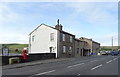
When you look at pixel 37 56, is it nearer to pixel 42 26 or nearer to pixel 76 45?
pixel 42 26

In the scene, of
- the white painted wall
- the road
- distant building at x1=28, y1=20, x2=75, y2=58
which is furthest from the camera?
the white painted wall

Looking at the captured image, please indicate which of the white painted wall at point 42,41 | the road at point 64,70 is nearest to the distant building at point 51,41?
the white painted wall at point 42,41

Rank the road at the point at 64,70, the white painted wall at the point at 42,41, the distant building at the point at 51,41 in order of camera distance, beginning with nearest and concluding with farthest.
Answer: the road at the point at 64,70, the distant building at the point at 51,41, the white painted wall at the point at 42,41

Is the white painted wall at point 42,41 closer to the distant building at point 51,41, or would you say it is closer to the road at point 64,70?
the distant building at point 51,41

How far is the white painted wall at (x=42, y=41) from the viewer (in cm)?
3950

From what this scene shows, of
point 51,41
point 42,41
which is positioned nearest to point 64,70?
point 51,41

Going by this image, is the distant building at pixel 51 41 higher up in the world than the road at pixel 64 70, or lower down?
higher up

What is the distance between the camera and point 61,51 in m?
39.0

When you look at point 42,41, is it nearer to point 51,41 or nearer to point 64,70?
point 51,41

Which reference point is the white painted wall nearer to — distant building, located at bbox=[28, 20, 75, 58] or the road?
distant building, located at bbox=[28, 20, 75, 58]

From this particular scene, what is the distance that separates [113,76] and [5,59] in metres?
13.6

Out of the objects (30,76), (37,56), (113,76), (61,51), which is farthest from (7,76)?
(61,51)

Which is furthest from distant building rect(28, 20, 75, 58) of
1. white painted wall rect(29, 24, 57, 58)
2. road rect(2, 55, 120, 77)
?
road rect(2, 55, 120, 77)

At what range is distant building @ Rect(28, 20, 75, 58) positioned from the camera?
38625 millimetres
